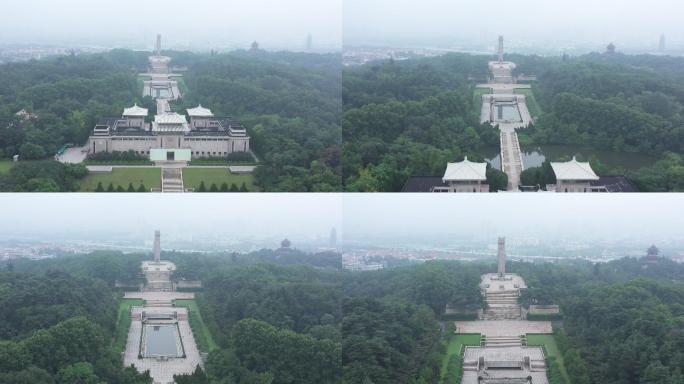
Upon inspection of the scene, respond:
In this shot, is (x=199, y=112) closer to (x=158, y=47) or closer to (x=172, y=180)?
(x=158, y=47)

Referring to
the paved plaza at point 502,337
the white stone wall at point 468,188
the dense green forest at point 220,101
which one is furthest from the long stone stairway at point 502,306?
the dense green forest at point 220,101

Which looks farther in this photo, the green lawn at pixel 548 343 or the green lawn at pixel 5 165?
the green lawn at pixel 5 165

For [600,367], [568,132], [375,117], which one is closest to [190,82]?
[375,117]

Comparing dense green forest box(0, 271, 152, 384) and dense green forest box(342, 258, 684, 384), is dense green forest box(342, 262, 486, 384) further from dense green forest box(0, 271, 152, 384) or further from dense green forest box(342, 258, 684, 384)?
dense green forest box(0, 271, 152, 384)

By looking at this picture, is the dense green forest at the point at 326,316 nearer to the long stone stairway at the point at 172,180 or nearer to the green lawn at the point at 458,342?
the green lawn at the point at 458,342

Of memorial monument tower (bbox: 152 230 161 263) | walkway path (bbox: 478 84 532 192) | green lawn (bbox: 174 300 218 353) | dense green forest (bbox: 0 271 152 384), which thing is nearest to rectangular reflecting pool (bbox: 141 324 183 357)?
green lawn (bbox: 174 300 218 353)

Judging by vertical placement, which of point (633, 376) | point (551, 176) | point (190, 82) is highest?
point (190, 82)

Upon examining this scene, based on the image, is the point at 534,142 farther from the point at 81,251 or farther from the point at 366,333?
the point at 81,251
